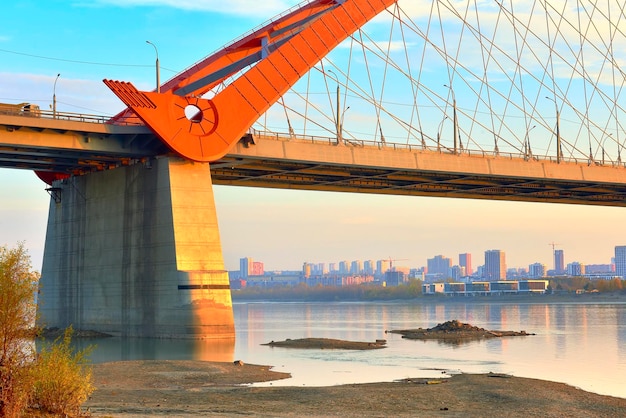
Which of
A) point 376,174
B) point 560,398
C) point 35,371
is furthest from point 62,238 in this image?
point 35,371

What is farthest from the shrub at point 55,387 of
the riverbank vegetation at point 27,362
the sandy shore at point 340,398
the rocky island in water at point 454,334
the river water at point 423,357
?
the rocky island in water at point 454,334

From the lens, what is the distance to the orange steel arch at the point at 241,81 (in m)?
58.4

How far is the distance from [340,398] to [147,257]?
35047 millimetres

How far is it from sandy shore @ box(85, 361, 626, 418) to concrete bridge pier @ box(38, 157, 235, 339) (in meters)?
22.0

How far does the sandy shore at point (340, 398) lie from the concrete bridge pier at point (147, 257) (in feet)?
72.2

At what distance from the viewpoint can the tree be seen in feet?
57.3

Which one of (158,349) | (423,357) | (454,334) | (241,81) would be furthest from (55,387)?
(454,334)

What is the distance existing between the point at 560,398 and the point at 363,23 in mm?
48073

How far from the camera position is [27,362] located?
18.2 m

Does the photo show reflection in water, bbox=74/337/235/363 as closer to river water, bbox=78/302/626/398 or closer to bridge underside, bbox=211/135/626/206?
river water, bbox=78/302/626/398

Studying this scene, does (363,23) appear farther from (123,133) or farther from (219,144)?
(123,133)

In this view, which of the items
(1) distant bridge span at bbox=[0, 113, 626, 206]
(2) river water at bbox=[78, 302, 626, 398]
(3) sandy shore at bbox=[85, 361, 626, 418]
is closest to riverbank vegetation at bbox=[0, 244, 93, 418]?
(3) sandy shore at bbox=[85, 361, 626, 418]

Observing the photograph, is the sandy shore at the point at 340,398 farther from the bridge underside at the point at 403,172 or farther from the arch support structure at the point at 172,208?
the bridge underside at the point at 403,172

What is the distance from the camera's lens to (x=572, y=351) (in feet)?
167
